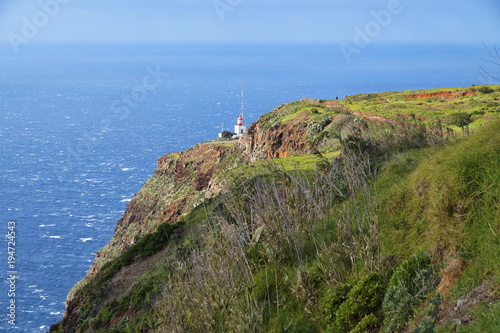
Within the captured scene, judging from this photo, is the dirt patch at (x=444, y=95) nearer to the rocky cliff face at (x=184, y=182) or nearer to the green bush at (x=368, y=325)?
the rocky cliff face at (x=184, y=182)

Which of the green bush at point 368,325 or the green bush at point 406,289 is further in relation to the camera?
the green bush at point 368,325

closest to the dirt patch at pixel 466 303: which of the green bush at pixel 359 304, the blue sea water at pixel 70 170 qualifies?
the green bush at pixel 359 304

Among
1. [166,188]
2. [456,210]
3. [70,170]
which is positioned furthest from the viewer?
[70,170]

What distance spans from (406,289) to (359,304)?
684mm

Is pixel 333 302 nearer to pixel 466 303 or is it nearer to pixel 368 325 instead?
pixel 368 325

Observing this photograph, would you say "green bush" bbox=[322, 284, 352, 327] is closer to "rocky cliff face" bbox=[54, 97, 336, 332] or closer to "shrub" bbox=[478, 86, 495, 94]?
"rocky cliff face" bbox=[54, 97, 336, 332]

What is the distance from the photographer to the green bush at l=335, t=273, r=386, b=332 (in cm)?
688

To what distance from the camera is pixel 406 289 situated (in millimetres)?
6461

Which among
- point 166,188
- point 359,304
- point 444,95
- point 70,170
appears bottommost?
point 359,304

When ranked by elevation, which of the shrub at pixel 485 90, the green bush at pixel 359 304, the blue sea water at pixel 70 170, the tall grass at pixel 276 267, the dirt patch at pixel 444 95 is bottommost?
the green bush at pixel 359 304

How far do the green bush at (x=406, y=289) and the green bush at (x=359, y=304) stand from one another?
0.21m

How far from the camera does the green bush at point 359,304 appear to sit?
688 cm

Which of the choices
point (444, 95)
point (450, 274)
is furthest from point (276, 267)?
point (444, 95)

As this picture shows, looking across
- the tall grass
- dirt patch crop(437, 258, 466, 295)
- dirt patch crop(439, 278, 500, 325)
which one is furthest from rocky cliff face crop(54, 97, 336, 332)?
dirt patch crop(439, 278, 500, 325)
